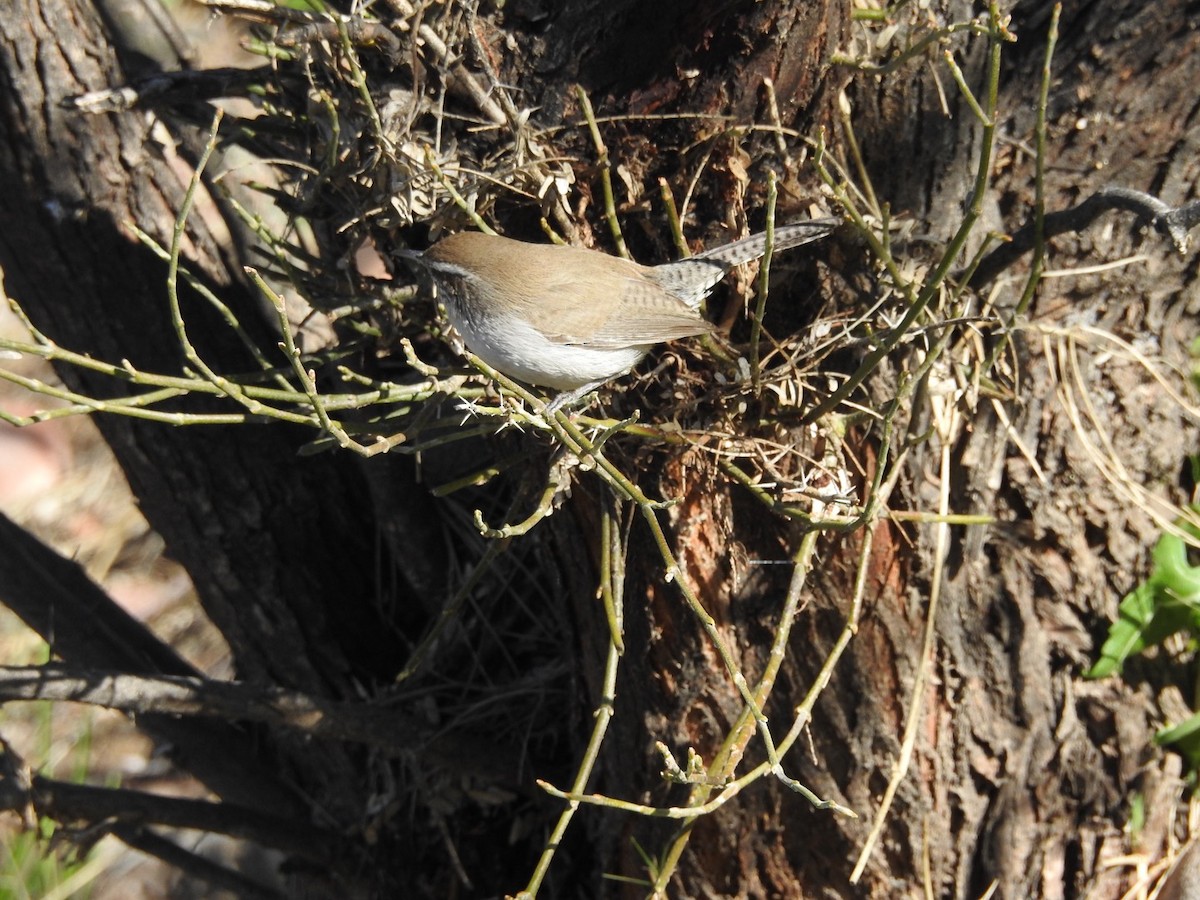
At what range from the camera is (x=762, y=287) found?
2.09 m

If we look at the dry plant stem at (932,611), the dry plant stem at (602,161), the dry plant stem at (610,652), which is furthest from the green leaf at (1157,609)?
the dry plant stem at (602,161)

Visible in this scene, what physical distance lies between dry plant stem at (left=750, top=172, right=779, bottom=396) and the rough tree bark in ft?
0.90

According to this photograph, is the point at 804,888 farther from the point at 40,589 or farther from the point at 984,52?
the point at 40,589

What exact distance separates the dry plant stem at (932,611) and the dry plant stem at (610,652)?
0.76 m

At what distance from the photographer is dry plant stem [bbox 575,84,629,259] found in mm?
2383

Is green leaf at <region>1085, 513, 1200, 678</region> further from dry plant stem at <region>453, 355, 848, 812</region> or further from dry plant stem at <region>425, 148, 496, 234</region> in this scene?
dry plant stem at <region>425, 148, 496, 234</region>

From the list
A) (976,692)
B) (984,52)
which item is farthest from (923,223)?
(976,692)

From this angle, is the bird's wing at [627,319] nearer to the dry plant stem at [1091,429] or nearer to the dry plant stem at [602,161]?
the dry plant stem at [602,161]

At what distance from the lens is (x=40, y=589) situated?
326cm

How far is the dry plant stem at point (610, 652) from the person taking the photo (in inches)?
92.0

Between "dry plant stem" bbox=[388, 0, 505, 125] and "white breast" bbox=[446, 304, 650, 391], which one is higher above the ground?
"dry plant stem" bbox=[388, 0, 505, 125]

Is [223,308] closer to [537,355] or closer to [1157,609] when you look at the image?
[537,355]

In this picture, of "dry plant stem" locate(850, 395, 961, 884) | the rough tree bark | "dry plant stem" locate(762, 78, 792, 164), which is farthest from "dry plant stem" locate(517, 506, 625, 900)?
"dry plant stem" locate(762, 78, 792, 164)

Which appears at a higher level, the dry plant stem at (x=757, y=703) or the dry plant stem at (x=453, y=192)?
the dry plant stem at (x=453, y=192)
